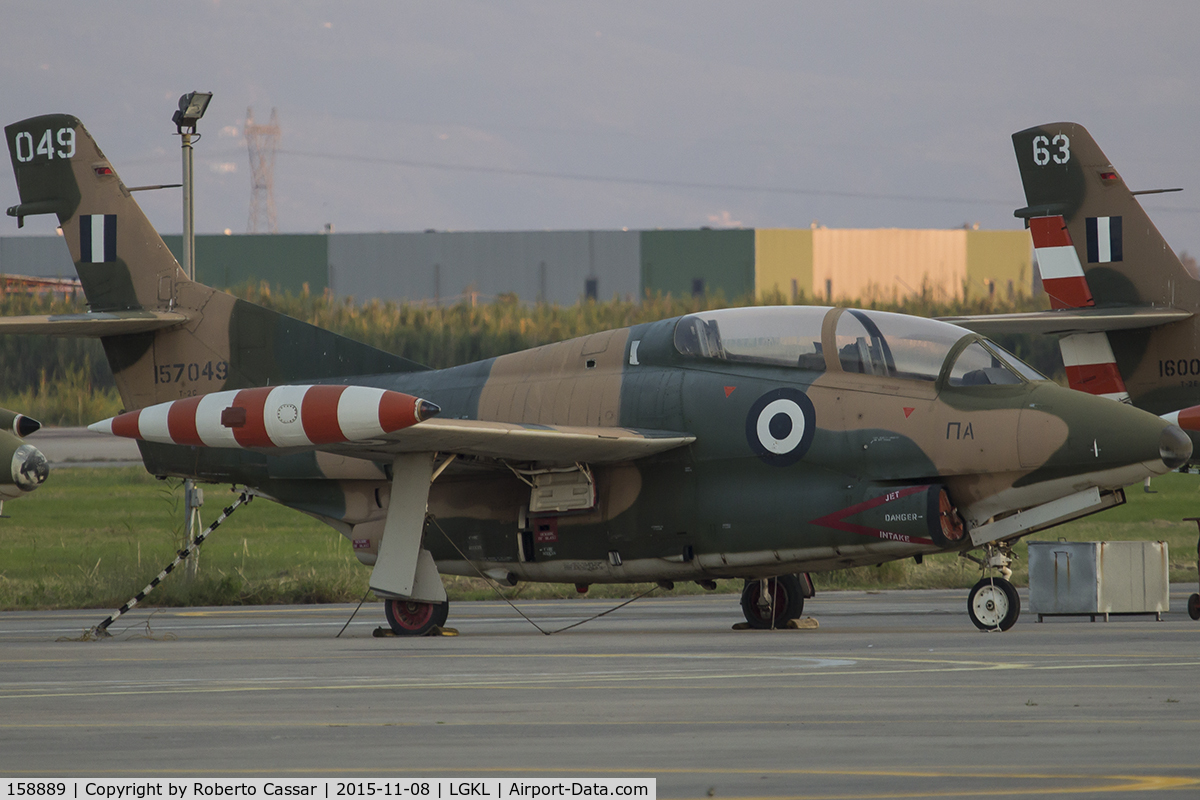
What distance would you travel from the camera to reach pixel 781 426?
13.8 m

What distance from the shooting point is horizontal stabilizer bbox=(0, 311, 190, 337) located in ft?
51.9

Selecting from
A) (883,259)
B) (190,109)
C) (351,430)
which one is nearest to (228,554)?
(190,109)

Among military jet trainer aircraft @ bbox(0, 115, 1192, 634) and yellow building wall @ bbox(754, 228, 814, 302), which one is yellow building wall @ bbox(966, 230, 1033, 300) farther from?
military jet trainer aircraft @ bbox(0, 115, 1192, 634)

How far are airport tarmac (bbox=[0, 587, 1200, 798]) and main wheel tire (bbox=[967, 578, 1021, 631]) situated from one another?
45 cm

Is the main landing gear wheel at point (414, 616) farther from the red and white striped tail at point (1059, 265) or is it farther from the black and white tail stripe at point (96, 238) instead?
the red and white striped tail at point (1059, 265)

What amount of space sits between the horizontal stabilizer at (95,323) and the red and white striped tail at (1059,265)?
1160cm

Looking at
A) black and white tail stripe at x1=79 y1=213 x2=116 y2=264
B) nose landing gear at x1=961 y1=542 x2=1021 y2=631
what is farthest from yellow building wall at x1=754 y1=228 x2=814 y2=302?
nose landing gear at x1=961 y1=542 x2=1021 y2=631

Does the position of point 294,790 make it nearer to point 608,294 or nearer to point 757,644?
point 757,644

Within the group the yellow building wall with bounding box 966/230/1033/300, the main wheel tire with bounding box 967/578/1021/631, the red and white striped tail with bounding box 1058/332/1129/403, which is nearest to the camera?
the main wheel tire with bounding box 967/578/1021/631

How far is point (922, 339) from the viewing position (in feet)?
44.8

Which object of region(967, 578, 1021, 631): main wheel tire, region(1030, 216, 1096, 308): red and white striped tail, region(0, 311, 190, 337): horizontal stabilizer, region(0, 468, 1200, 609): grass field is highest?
region(1030, 216, 1096, 308): red and white striped tail

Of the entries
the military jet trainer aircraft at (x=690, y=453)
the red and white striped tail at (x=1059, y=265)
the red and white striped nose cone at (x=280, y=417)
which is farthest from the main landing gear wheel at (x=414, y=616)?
the red and white striped tail at (x=1059, y=265)
